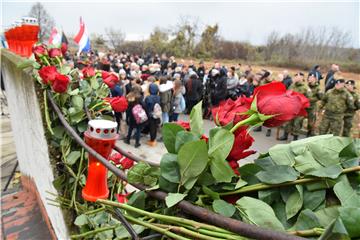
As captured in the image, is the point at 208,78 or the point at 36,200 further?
the point at 208,78

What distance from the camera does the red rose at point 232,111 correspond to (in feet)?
2.78

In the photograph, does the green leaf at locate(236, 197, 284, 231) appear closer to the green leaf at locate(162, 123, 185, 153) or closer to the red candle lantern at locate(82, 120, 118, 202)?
the green leaf at locate(162, 123, 185, 153)

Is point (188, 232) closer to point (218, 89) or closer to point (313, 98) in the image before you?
point (313, 98)

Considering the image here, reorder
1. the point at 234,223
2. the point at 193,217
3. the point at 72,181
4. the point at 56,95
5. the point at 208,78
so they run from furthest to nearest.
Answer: the point at 208,78 < the point at 56,95 < the point at 72,181 < the point at 193,217 < the point at 234,223

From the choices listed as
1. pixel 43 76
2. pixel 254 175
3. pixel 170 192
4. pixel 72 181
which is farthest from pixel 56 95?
pixel 254 175

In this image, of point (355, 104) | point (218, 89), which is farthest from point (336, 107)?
point (218, 89)

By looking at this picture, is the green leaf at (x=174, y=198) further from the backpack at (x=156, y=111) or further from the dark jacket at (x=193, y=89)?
the dark jacket at (x=193, y=89)

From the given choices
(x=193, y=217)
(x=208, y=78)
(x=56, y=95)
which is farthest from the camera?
(x=208, y=78)

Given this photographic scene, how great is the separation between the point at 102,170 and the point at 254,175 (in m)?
0.73

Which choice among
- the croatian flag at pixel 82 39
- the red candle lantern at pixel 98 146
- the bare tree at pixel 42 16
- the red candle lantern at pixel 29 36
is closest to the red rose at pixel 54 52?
the red candle lantern at pixel 98 146

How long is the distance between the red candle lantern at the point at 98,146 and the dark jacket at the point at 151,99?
19.3ft

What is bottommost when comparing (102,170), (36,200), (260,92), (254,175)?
(36,200)

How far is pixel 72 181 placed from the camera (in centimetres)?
182

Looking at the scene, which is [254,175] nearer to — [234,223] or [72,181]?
[234,223]
